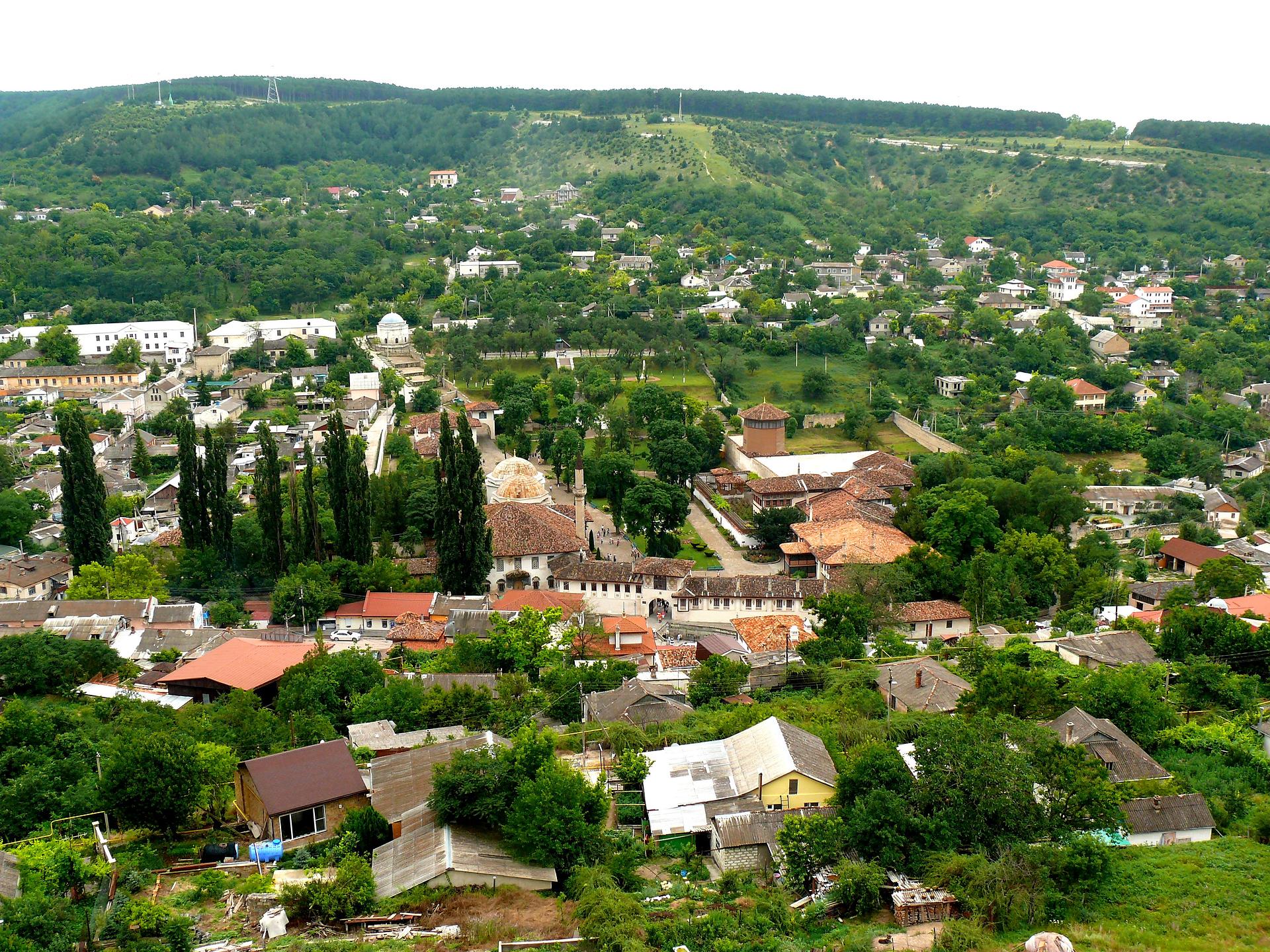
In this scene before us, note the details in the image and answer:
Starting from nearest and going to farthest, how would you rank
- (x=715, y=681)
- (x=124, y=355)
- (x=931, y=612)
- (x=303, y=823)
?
(x=303, y=823) < (x=715, y=681) < (x=931, y=612) < (x=124, y=355)

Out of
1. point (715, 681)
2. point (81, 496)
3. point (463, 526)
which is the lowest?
point (715, 681)

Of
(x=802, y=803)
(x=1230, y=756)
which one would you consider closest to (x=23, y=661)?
(x=802, y=803)

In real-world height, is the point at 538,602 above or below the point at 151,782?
below

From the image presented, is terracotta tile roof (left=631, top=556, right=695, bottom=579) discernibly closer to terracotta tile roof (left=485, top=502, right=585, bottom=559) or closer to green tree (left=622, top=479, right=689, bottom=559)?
terracotta tile roof (left=485, top=502, right=585, bottom=559)

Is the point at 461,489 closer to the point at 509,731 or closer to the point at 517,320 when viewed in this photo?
the point at 509,731

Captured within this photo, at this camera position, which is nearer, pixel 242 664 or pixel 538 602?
pixel 242 664

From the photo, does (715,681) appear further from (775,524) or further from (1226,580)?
(1226,580)

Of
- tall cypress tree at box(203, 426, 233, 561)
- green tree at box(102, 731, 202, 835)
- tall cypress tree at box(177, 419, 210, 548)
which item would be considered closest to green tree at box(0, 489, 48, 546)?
tall cypress tree at box(177, 419, 210, 548)

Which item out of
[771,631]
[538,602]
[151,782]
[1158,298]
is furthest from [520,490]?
[1158,298]
